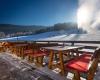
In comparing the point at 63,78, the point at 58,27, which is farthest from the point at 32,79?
the point at 58,27

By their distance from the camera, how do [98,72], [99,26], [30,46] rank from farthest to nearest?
[99,26] → [30,46] → [98,72]

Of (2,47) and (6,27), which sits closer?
(2,47)

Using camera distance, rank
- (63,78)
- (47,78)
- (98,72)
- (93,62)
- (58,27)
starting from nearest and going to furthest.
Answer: (93,62) < (63,78) < (47,78) < (98,72) < (58,27)

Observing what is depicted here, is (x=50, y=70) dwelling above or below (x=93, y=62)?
below

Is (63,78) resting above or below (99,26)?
below

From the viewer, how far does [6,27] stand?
96.6m

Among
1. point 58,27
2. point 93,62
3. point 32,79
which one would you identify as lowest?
point 32,79

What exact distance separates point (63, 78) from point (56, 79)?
207 millimetres

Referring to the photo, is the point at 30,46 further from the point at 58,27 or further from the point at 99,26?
the point at 99,26

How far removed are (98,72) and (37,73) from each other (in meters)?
1.80

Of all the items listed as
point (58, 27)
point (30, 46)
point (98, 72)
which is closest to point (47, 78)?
point (98, 72)

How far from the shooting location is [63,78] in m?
3.26

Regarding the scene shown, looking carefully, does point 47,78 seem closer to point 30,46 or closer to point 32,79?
point 32,79

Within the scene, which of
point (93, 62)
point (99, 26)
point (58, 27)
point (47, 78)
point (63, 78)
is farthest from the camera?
point (99, 26)
